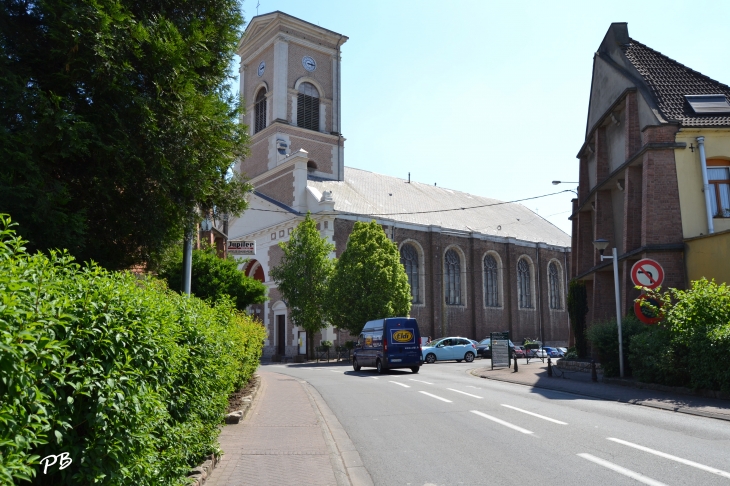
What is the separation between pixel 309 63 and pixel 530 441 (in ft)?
148

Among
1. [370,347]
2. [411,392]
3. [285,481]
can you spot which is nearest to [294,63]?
[370,347]

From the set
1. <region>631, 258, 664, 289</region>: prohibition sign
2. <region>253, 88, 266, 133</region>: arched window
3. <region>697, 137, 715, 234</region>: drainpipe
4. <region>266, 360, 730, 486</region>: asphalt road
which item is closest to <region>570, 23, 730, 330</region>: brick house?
<region>697, 137, 715, 234</region>: drainpipe

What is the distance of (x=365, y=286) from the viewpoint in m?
37.2

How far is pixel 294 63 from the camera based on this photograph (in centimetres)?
4841

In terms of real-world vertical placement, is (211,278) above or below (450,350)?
above

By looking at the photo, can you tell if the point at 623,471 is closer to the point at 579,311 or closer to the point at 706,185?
the point at 706,185

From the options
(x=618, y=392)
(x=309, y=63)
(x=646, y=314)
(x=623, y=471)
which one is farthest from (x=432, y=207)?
(x=623, y=471)

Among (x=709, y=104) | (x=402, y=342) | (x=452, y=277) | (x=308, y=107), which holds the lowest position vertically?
(x=402, y=342)

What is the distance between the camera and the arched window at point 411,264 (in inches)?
1860

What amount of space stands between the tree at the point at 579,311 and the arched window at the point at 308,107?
95.6 ft

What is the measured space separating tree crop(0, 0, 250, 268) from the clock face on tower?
38.9 m

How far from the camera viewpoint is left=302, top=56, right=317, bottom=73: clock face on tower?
49.2 metres

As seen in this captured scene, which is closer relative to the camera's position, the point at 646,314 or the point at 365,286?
the point at 646,314

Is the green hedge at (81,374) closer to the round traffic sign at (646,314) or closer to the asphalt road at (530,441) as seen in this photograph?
the asphalt road at (530,441)
